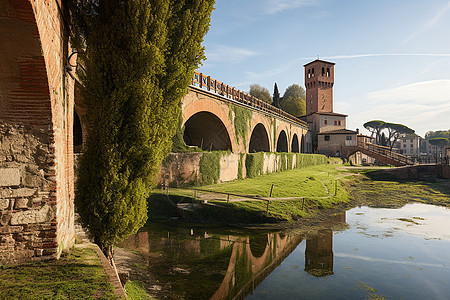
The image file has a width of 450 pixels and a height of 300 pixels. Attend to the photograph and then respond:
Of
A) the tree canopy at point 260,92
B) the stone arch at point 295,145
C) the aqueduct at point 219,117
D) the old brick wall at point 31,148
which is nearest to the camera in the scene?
the old brick wall at point 31,148

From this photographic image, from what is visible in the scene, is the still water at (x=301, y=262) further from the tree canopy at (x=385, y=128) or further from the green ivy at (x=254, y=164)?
the tree canopy at (x=385, y=128)

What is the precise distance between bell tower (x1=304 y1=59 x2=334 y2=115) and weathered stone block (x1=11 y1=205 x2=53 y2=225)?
5565 centimetres

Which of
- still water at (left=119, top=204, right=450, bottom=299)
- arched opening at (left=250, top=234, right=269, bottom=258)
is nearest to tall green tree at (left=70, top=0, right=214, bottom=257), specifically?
still water at (left=119, top=204, right=450, bottom=299)

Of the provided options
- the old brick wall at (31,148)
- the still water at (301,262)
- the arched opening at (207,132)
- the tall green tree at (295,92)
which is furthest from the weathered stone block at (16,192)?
the tall green tree at (295,92)

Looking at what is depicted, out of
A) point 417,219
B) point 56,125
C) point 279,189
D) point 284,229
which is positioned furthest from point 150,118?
point 417,219

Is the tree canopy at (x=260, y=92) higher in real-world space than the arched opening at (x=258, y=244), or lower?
higher

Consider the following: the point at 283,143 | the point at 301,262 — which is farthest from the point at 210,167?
the point at 283,143

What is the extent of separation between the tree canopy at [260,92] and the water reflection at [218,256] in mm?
51800

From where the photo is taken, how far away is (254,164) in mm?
21453

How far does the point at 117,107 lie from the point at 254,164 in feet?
53.1

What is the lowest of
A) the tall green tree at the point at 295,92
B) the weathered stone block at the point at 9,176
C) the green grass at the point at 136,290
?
the green grass at the point at 136,290

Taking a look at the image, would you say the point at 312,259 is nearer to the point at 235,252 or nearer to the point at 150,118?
the point at 235,252

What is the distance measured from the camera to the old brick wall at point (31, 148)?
4.37 metres

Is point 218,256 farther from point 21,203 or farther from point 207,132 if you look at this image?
point 207,132
